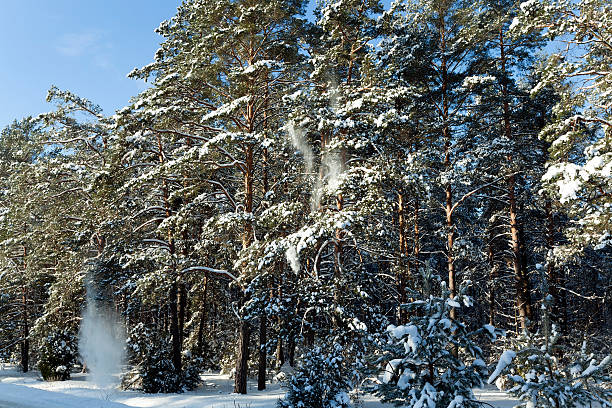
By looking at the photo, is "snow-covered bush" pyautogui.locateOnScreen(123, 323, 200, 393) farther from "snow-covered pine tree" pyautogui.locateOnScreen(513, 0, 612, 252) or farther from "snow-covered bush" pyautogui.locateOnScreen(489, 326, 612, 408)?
"snow-covered pine tree" pyautogui.locateOnScreen(513, 0, 612, 252)

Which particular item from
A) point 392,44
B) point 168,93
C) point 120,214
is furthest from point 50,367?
point 392,44

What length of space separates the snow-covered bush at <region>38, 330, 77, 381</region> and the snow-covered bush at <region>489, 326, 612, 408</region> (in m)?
17.8

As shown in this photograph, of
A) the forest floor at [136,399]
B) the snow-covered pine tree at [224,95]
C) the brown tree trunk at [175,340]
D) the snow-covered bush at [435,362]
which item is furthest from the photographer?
the brown tree trunk at [175,340]

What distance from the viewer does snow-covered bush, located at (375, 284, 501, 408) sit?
19.0 ft

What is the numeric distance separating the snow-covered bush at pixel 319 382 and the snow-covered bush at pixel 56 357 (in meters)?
13.4

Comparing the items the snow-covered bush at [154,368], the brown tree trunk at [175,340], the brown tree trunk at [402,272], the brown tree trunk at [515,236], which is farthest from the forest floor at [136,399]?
the brown tree trunk at [402,272]

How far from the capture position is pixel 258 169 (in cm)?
1656

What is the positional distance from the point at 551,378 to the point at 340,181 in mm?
6176

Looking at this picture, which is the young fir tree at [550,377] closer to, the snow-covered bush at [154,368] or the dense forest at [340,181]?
the dense forest at [340,181]

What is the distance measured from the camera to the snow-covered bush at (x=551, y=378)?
5.82 m

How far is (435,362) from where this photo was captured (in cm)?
609

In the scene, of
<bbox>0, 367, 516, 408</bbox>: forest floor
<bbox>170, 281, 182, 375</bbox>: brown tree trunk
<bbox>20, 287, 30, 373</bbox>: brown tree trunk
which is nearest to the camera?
<bbox>0, 367, 516, 408</bbox>: forest floor

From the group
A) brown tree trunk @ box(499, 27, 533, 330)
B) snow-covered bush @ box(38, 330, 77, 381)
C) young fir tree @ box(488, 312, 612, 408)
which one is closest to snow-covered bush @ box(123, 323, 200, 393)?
snow-covered bush @ box(38, 330, 77, 381)

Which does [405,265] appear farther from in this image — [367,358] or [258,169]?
[258,169]
